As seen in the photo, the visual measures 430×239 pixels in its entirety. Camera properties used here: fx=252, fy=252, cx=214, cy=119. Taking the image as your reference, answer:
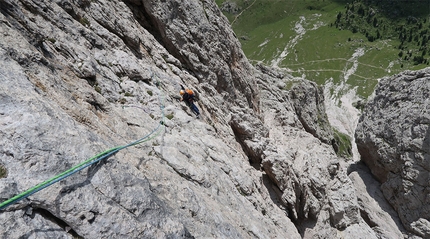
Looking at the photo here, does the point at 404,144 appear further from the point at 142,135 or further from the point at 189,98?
the point at 142,135

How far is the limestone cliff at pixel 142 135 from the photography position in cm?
802

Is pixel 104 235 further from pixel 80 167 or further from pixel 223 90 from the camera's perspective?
pixel 223 90

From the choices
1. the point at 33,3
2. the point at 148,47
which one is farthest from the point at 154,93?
the point at 33,3

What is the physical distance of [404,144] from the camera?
39.1 metres

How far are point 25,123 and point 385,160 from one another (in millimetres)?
49134

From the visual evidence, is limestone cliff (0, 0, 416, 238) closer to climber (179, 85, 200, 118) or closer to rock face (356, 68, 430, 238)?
climber (179, 85, 200, 118)

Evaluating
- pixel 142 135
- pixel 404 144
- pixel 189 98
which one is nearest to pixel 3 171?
pixel 142 135

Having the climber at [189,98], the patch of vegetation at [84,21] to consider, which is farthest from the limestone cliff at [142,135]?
the climber at [189,98]

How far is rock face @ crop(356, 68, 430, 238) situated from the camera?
123 ft

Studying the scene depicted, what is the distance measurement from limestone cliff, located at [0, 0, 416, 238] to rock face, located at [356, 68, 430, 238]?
41.2 ft

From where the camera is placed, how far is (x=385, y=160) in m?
42.3

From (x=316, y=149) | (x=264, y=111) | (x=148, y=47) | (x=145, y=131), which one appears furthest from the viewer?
(x=264, y=111)

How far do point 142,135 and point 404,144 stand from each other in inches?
1651

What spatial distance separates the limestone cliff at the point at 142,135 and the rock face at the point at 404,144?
12.6m
